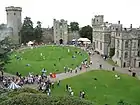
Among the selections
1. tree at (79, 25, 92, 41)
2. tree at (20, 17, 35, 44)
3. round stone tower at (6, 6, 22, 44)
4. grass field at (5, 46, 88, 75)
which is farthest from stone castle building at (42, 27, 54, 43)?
grass field at (5, 46, 88, 75)

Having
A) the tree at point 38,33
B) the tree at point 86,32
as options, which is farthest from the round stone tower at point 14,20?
the tree at point 86,32

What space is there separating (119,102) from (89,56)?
1355 inches

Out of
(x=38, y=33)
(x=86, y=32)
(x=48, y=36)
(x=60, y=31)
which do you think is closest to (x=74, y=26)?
(x=86, y=32)

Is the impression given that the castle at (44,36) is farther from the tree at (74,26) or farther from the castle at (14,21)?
the tree at (74,26)

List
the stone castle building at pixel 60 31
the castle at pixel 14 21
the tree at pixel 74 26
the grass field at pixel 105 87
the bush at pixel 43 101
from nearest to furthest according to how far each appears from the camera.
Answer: the bush at pixel 43 101
the grass field at pixel 105 87
the stone castle building at pixel 60 31
the castle at pixel 14 21
the tree at pixel 74 26

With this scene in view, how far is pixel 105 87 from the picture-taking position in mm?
38125

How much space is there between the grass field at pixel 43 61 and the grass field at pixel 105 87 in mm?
8201

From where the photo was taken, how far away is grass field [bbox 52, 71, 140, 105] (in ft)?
108

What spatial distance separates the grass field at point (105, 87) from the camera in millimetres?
33062

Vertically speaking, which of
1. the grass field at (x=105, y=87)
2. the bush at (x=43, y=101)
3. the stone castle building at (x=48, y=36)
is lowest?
the grass field at (x=105, y=87)

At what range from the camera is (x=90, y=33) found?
96.5 metres

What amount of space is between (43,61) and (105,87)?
23943 millimetres

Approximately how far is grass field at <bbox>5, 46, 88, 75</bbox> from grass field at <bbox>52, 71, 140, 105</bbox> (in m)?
8.20

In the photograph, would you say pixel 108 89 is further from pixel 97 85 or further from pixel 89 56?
pixel 89 56
